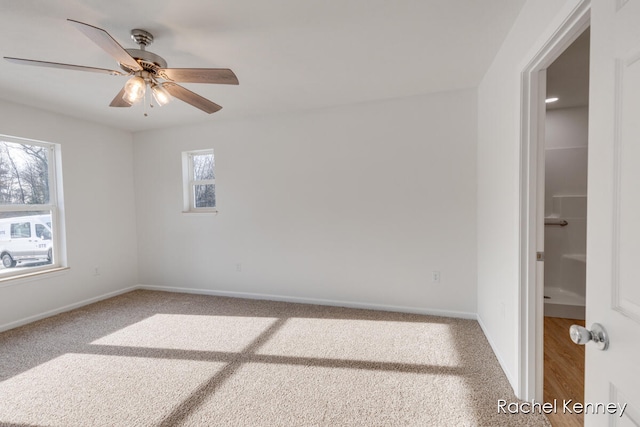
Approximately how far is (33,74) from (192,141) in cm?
178

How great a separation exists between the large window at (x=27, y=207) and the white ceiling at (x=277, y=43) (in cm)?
60

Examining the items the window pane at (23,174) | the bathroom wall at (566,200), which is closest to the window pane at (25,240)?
the window pane at (23,174)

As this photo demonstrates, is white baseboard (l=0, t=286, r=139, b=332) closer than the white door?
No

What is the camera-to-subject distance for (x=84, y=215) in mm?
3754

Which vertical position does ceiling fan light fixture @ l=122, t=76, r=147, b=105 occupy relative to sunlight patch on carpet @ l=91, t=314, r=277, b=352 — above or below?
above

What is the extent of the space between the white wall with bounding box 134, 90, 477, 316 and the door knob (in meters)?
2.38

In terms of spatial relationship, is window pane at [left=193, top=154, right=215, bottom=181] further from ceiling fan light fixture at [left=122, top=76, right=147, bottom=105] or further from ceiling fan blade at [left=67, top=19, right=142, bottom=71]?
ceiling fan blade at [left=67, top=19, right=142, bottom=71]

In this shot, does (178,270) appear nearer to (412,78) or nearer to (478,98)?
(412,78)

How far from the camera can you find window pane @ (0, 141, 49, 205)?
3117mm

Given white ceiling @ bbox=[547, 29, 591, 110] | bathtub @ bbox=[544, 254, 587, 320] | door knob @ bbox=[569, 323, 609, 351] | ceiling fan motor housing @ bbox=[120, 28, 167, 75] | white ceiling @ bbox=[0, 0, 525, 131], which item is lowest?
bathtub @ bbox=[544, 254, 587, 320]

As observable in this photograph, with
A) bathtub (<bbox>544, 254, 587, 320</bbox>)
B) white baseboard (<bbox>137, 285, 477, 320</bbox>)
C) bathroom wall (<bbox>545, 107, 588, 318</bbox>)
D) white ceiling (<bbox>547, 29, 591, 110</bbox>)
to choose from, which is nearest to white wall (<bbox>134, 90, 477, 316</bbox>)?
white baseboard (<bbox>137, 285, 477, 320</bbox>)

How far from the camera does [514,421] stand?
1634 millimetres

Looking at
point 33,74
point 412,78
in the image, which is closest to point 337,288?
Answer: point 412,78

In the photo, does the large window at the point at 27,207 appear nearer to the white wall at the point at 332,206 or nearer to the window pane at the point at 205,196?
the white wall at the point at 332,206
